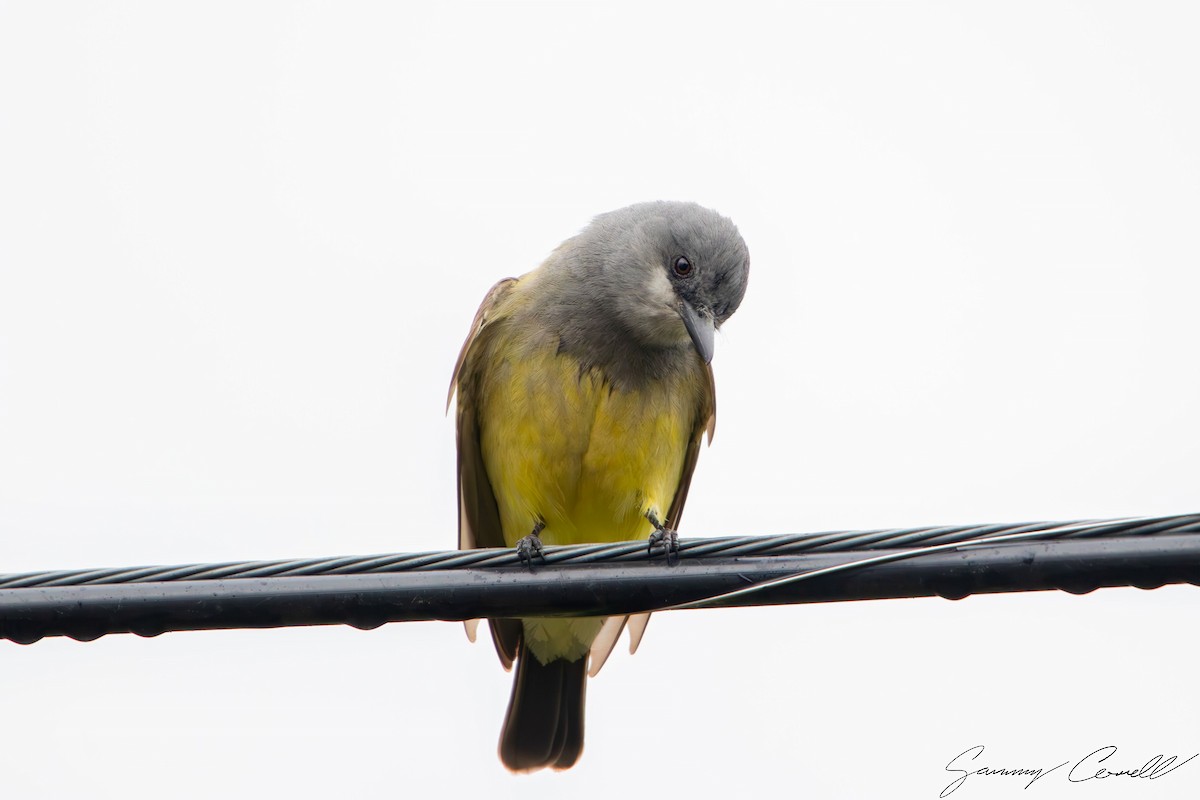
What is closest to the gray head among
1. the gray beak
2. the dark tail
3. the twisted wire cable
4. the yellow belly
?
the gray beak

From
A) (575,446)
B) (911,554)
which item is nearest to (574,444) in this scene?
(575,446)

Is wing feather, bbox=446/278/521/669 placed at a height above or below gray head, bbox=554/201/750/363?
below

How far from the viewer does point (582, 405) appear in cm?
773

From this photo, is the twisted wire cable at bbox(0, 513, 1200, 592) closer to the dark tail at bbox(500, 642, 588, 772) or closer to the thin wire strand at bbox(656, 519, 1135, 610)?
the thin wire strand at bbox(656, 519, 1135, 610)

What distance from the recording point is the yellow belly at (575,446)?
25.3ft

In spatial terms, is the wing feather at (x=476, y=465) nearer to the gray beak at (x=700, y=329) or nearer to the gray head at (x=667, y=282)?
the gray head at (x=667, y=282)

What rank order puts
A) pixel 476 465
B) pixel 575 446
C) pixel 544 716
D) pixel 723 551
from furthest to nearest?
pixel 544 716, pixel 476 465, pixel 575 446, pixel 723 551

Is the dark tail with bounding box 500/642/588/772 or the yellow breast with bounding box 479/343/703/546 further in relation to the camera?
the dark tail with bounding box 500/642/588/772

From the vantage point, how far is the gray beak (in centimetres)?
766

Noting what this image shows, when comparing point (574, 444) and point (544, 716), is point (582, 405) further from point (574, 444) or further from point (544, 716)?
point (544, 716)

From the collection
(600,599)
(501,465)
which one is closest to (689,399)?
(501,465)

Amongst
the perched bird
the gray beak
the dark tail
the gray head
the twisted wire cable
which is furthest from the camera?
the dark tail

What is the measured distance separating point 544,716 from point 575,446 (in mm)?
2030

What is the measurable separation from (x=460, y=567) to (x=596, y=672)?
425 centimetres
